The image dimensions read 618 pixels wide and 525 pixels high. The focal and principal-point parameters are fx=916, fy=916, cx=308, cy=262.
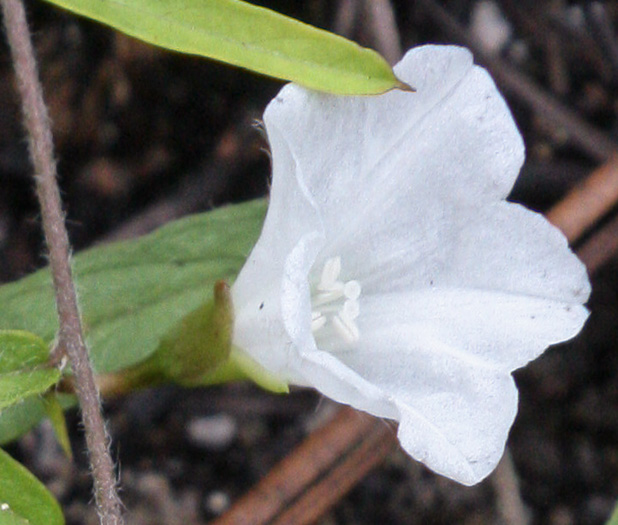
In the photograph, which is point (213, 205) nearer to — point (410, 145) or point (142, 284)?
point (142, 284)

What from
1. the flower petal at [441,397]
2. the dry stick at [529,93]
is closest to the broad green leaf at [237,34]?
the flower petal at [441,397]

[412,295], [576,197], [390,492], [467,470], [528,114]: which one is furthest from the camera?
[528,114]

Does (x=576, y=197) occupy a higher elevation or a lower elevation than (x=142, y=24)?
lower

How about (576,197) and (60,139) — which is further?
(60,139)

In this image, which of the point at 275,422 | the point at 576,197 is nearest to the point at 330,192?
the point at 576,197

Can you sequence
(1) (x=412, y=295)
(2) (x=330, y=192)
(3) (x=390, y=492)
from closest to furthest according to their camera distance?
(2) (x=330, y=192) < (1) (x=412, y=295) < (3) (x=390, y=492)

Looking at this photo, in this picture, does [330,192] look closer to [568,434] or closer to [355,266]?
[355,266]

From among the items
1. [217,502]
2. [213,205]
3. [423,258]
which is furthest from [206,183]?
[423,258]
